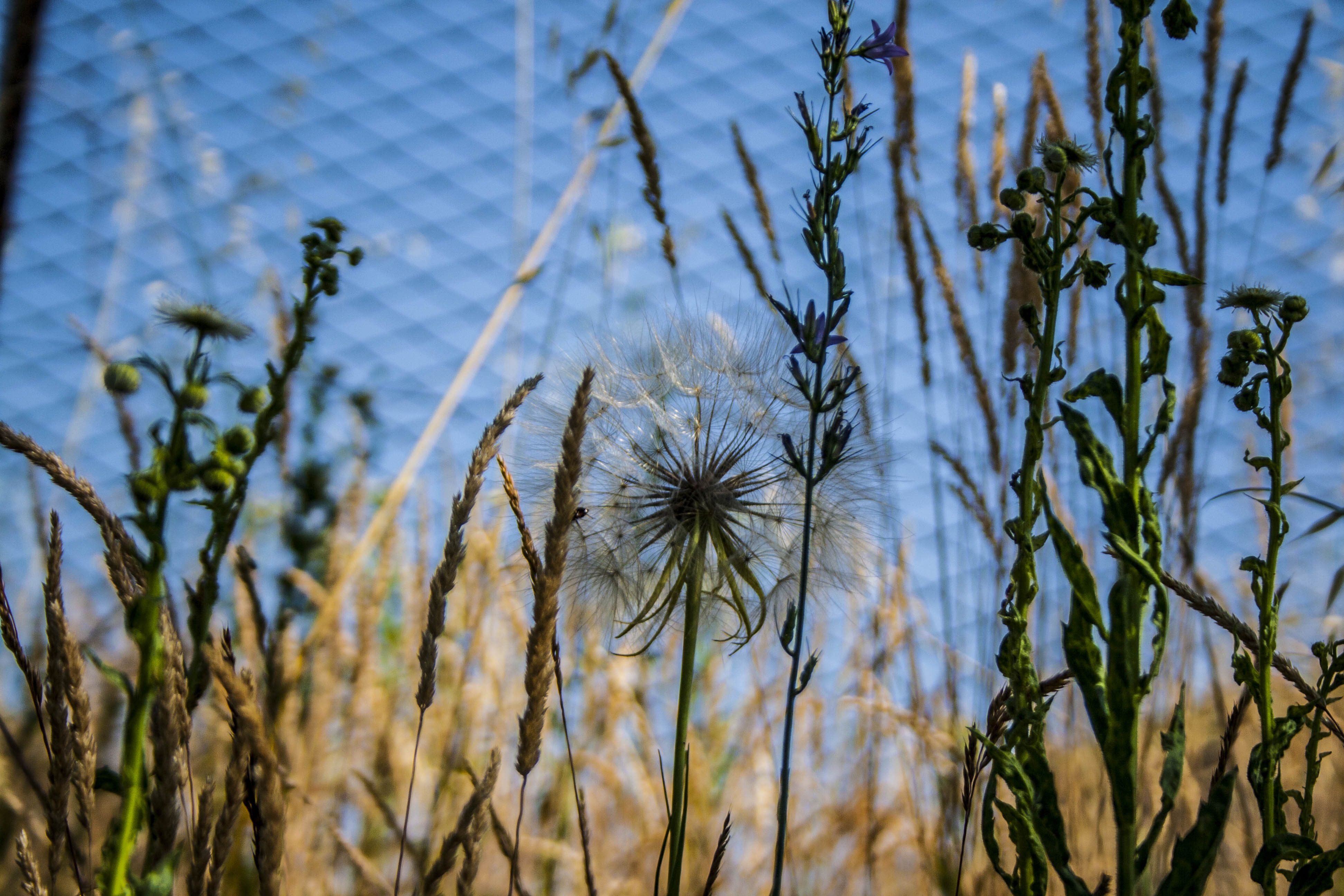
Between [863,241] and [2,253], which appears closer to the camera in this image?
[2,253]

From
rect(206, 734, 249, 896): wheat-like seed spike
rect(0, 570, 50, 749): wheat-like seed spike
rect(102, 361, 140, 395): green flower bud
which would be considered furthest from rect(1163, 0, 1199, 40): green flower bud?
rect(0, 570, 50, 749): wheat-like seed spike

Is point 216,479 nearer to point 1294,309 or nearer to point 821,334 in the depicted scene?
point 821,334

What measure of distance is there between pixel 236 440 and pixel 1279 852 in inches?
29.5

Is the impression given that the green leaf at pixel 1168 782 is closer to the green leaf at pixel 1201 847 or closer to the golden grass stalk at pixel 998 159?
the green leaf at pixel 1201 847

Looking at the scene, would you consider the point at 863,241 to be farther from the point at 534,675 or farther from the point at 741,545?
the point at 534,675

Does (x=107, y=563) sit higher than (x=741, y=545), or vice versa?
(x=741, y=545)

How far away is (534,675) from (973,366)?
1.02 m

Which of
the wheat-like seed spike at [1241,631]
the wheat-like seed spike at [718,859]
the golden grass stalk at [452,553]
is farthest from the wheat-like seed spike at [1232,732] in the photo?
the golden grass stalk at [452,553]

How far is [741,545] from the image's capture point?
126cm

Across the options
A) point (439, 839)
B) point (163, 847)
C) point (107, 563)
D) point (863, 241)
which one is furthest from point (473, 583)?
point (163, 847)

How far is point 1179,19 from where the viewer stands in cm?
75

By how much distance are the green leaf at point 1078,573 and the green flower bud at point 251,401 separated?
0.50 metres

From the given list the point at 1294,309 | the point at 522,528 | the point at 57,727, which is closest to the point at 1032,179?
the point at 1294,309

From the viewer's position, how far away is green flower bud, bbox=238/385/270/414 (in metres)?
0.60
